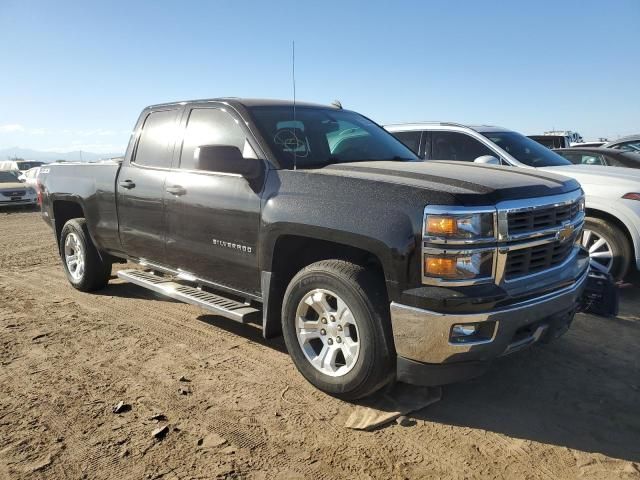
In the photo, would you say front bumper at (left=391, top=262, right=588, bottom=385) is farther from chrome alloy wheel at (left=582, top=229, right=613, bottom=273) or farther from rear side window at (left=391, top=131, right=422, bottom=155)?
rear side window at (left=391, top=131, right=422, bottom=155)

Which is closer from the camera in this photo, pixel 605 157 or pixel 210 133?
pixel 210 133

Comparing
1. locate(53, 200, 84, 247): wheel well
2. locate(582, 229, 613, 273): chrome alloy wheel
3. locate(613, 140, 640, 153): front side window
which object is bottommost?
locate(582, 229, 613, 273): chrome alloy wheel

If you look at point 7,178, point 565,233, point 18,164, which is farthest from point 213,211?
point 18,164

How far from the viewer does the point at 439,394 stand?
133 inches

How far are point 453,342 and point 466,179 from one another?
3.19ft

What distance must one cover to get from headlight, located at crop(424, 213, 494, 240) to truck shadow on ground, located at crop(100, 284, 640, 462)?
46.1 inches

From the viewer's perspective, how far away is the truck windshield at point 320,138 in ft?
12.6

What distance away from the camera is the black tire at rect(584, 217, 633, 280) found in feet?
18.5

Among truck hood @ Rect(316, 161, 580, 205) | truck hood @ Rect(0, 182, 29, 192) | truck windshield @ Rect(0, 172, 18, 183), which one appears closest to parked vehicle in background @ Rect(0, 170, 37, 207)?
truck hood @ Rect(0, 182, 29, 192)

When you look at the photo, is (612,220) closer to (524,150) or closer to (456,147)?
(524,150)

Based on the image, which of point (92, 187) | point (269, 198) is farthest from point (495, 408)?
point (92, 187)

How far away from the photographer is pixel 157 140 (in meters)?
4.75

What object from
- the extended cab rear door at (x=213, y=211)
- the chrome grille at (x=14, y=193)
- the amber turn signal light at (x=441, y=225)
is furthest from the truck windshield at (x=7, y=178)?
the amber turn signal light at (x=441, y=225)

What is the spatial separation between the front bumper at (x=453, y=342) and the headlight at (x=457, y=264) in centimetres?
20
